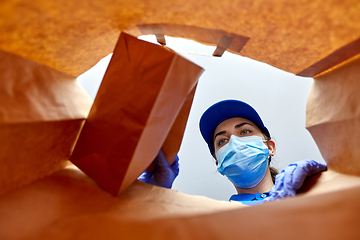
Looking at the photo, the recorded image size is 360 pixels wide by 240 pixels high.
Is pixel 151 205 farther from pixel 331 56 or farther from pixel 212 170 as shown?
pixel 212 170

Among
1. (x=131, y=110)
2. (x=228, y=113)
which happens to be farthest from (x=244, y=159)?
(x=131, y=110)

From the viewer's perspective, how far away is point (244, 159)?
2.70 feet

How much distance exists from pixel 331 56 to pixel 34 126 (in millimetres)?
537

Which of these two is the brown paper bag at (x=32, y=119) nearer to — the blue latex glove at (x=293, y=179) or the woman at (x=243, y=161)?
the woman at (x=243, y=161)

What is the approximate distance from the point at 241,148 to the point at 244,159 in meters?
0.05

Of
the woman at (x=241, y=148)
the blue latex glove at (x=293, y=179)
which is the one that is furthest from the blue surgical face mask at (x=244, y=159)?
the blue latex glove at (x=293, y=179)

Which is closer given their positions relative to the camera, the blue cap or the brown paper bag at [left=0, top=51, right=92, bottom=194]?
the brown paper bag at [left=0, top=51, right=92, bottom=194]

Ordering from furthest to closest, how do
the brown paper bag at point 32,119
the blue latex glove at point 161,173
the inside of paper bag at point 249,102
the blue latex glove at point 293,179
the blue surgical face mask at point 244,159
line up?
1. the inside of paper bag at point 249,102
2. the blue surgical face mask at point 244,159
3. the blue latex glove at point 161,173
4. the blue latex glove at point 293,179
5. the brown paper bag at point 32,119

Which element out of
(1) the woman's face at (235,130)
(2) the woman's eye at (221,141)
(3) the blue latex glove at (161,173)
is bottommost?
(3) the blue latex glove at (161,173)

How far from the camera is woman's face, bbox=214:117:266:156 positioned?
96 cm

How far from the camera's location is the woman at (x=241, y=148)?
2.74 ft

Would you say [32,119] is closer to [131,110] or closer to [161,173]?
[131,110]

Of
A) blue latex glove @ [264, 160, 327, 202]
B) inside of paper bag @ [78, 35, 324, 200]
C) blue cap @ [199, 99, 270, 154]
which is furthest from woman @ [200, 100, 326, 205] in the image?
inside of paper bag @ [78, 35, 324, 200]

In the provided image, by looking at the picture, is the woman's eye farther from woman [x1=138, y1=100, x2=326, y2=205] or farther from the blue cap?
the blue cap
